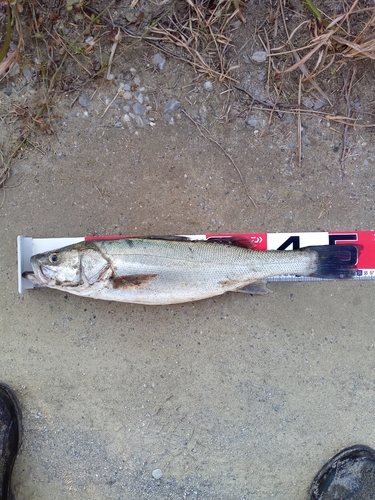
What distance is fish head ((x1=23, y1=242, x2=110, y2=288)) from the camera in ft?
10.00

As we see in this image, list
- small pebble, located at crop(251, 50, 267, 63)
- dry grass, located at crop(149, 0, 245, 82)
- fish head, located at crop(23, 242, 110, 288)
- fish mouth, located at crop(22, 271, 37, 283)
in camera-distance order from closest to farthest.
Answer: fish head, located at crop(23, 242, 110, 288) < fish mouth, located at crop(22, 271, 37, 283) < dry grass, located at crop(149, 0, 245, 82) < small pebble, located at crop(251, 50, 267, 63)

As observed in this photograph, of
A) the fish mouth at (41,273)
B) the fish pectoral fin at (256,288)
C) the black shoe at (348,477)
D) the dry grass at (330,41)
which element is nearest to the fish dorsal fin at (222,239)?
the fish pectoral fin at (256,288)

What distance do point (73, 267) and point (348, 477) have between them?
3.02m

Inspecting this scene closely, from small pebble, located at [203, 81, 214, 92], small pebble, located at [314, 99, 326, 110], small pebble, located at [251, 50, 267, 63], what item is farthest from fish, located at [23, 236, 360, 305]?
small pebble, located at [251, 50, 267, 63]

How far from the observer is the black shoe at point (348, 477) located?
342 cm

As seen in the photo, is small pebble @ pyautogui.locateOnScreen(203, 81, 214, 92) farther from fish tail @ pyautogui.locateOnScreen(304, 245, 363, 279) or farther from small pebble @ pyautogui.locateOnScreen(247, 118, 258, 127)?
fish tail @ pyautogui.locateOnScreen(304, 245, 363, 279)

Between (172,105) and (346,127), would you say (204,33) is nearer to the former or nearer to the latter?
(172,105)

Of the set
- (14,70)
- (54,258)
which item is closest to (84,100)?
(14,70)

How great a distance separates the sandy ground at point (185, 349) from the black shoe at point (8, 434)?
87mm

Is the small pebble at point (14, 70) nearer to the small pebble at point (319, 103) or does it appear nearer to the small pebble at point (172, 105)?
the small pebble at point (172, 105)

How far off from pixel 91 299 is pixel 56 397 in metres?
0.94

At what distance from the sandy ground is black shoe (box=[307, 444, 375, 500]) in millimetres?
94

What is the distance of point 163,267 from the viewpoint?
3.08 metres

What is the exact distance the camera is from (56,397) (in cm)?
348
